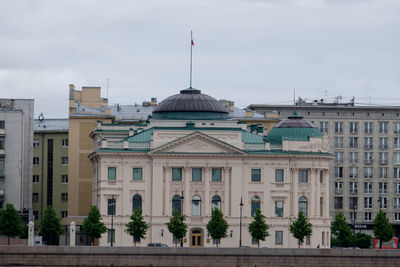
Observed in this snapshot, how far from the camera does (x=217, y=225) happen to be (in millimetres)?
133625

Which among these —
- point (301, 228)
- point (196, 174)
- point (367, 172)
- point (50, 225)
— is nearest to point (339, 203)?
point (367, 172)

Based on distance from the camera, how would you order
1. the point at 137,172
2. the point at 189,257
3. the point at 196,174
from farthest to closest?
the point at 137,172, the point at 196,174, the point at 189,257

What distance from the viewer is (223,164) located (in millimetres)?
138250

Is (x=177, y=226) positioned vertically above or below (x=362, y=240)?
above

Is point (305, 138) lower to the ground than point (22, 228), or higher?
higher

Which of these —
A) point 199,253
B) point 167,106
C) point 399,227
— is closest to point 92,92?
point 167,106

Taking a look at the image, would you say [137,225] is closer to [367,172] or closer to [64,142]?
[64,142]

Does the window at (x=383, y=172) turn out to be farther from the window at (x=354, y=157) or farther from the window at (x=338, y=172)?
the window at (x=338, y=172)

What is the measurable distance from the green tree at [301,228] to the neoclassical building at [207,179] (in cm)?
422

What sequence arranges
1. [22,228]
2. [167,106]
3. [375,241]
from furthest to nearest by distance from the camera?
[375,241], [167,106], [22,228]

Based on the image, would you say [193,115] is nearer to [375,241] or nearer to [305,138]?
[305,138]

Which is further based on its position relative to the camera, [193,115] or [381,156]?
[381,156]

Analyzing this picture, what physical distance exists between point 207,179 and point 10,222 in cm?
2108

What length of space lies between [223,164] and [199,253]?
26411 millimetres
